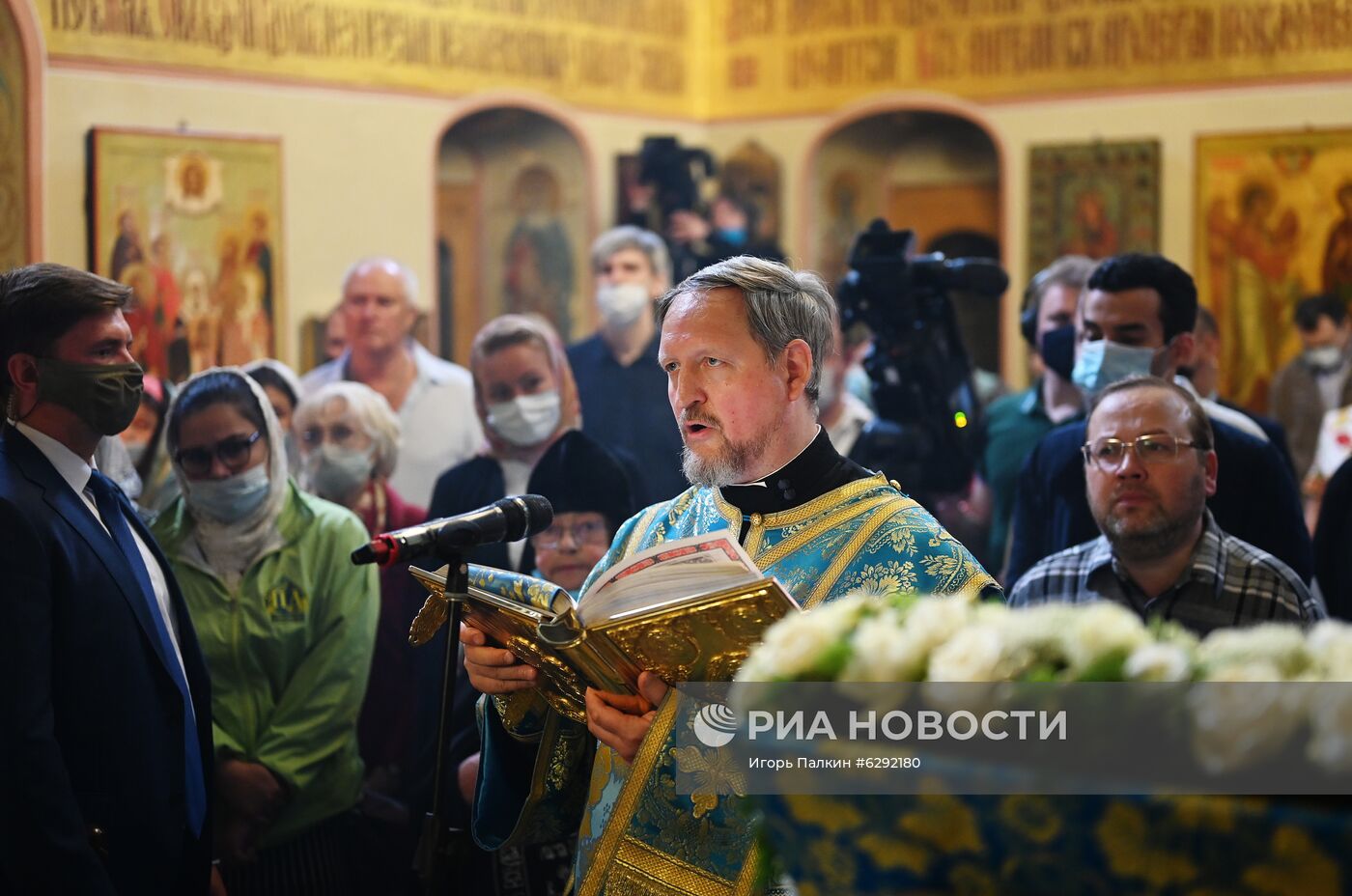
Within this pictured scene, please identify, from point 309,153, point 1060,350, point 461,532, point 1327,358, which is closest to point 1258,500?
point 1060,350

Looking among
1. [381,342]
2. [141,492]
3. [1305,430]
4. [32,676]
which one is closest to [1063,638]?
[32,676]

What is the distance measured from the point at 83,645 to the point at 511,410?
7.33 feet

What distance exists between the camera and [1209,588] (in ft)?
12.0

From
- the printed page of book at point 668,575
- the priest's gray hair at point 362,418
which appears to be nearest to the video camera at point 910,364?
the priest's gray hair at point 362,418

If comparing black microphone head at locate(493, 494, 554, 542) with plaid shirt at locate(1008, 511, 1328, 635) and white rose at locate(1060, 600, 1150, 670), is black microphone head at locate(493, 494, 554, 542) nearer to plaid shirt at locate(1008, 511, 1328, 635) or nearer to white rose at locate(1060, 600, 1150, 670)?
white rose at locate(1060, 600, 1150, 670)

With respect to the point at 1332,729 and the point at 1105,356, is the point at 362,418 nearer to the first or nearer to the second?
the point at 1105,356

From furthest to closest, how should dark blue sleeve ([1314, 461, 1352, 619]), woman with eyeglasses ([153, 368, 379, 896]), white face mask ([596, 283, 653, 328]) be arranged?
white face mask ([596, 283, 653, 328])
dark blue sleeve ([1314, 461, 1352, 619])
woman with eyeglasses ([153, 368, 379, 896])

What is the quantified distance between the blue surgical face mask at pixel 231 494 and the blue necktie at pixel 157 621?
86 cm

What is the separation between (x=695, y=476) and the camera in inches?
120

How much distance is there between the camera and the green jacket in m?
4.36

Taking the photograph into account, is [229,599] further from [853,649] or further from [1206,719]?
[1206,719]

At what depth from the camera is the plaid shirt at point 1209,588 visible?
3586 millimetres

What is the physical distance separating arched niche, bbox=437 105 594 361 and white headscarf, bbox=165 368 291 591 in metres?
5.00

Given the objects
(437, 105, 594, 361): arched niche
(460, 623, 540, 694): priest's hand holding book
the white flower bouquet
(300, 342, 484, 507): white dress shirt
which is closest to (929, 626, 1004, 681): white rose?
the white flower bouquet
